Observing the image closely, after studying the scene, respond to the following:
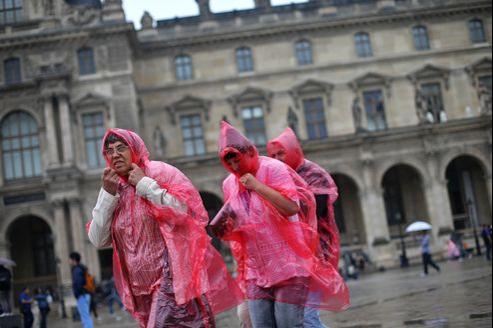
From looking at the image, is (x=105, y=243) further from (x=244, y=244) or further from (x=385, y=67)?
(x=385, y=67)

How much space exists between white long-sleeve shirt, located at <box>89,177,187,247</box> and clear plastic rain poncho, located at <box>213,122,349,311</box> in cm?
91

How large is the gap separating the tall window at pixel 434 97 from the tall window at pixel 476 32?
141 inches

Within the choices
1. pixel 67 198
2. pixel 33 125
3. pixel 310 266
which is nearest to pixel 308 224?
pixel 310 266

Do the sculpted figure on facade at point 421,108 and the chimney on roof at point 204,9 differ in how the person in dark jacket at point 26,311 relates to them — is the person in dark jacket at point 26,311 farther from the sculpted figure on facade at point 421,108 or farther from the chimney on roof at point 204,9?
the chimney on roof at point 204,9

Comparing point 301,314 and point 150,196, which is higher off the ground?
point 150,196

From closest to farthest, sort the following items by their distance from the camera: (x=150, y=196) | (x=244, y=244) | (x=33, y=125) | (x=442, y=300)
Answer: (x=150, y=196)
(x=244, y=244)
(x=442, y=300)
(x=33, y=125)

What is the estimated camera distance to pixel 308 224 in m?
5.94

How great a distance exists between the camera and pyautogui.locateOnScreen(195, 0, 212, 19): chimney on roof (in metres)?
39.2

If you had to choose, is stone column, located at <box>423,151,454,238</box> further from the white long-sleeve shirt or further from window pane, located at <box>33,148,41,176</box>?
the white long-sleeve shirt

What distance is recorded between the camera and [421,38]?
128ft

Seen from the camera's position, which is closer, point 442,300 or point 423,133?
point 442,300

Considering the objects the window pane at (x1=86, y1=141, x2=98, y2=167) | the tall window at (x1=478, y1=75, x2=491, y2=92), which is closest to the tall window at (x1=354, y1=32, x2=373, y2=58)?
the tall window at (x1=478, y1=75, x2=491, y2=92)

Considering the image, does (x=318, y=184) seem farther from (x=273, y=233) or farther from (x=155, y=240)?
(x=155, y=240)

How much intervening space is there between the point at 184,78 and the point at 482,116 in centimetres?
1609
